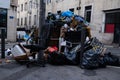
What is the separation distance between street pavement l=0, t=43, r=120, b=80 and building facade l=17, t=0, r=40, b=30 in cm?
2752

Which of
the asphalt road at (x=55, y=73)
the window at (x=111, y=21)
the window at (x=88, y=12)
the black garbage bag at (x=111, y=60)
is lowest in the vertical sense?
the asphalt road at (x=55, y=73)

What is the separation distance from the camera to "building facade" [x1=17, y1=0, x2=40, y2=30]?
35.3m

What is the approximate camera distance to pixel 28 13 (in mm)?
38344

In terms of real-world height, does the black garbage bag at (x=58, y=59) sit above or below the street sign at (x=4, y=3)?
below

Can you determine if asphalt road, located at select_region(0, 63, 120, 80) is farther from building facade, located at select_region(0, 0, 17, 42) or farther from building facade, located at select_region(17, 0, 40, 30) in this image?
building facade, located at select_region(17, 0, 40, 30)

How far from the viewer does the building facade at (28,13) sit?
35.3 metres

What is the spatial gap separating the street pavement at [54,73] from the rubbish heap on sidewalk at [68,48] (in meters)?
0.26

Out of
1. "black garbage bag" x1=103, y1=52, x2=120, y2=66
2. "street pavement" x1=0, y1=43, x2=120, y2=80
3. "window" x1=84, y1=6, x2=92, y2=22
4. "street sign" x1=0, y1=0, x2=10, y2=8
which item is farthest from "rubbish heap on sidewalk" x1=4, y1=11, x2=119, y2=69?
"window" x1=84, y1=6, x2=92, y2=22

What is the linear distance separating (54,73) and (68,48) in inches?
99.3

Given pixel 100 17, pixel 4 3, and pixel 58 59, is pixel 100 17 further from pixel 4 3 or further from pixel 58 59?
pixel 58 59

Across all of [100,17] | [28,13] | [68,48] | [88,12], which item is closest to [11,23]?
[88,12]

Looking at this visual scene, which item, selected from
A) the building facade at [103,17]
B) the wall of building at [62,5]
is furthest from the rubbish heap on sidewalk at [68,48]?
the wall of building at [62,5]

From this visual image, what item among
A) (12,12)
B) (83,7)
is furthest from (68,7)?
(12,12)

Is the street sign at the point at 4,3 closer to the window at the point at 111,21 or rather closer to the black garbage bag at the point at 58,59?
the window at the point at 111,21
